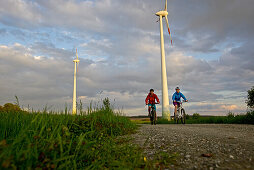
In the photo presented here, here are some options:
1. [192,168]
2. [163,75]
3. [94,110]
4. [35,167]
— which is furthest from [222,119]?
[35,167]

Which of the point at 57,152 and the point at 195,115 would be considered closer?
the point at 57,152

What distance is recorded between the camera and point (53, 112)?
7719 mm

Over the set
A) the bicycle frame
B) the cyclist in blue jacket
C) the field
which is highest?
the cyclist in blue jacket

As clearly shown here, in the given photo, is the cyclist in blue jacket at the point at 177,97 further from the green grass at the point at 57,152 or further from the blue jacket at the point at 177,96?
the green grass at the point at 57,152

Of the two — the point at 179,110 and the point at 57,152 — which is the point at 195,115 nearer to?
the point at 179,110

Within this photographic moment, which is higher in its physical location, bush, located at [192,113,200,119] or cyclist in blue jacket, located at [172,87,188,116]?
cyclist in blue jacket, located at [172,87,188,116]

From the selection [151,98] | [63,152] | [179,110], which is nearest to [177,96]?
[179,110]

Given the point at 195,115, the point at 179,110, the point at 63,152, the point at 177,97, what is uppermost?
the point at 177,97

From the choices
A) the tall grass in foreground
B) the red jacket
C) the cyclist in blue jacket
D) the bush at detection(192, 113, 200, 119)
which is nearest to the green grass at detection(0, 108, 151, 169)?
the tall grass in foreground

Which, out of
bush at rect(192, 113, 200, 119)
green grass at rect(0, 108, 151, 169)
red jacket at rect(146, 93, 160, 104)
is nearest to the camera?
green grass at rect(0, 108, 151, 169)

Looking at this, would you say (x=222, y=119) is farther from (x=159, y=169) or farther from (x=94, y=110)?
(x=159, y=169)

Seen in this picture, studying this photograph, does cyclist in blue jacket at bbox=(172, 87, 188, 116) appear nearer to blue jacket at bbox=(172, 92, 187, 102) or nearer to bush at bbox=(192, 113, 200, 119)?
blue jacket at bbox=(172, 92, 187, 102)

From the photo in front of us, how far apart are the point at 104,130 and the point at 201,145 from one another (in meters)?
3.43

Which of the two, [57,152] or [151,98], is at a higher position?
[151,98]
